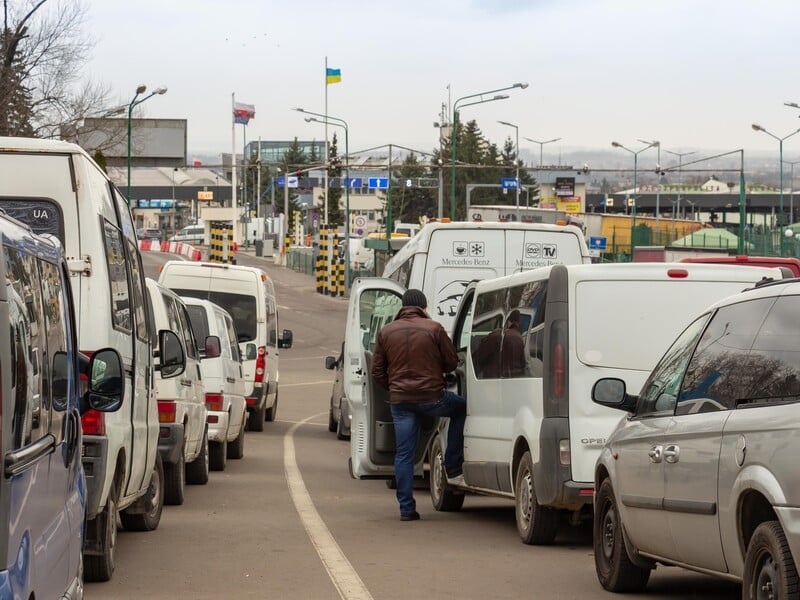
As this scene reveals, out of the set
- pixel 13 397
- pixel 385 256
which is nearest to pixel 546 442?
pixel 13 397

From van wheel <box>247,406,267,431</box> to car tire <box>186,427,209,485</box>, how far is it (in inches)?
331

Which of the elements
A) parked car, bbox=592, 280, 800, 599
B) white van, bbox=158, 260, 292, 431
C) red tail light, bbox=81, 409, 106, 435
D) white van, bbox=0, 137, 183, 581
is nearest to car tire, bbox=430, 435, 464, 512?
white van, bbox=0, 137, 183, 581

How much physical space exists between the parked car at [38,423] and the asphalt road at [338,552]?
87.0 inches

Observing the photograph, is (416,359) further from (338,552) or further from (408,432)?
(338,552)

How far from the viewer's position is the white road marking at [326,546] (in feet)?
28.3

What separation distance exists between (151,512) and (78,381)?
4582 millimetres

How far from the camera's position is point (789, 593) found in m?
5.82

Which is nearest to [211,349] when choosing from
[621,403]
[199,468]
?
[199,468]

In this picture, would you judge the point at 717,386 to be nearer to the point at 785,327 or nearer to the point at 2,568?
the point at 785,327

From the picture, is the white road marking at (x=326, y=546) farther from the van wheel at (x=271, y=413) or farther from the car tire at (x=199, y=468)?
the van wheel at (x=271, y=413)

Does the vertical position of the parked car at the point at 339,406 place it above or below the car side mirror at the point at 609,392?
below

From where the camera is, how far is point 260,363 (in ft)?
77.0

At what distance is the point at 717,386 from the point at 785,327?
2.23ft

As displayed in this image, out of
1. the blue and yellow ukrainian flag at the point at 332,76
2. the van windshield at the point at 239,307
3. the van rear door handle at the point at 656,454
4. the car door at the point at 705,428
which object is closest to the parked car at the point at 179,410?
the van rear door handle at the point at 656,454
